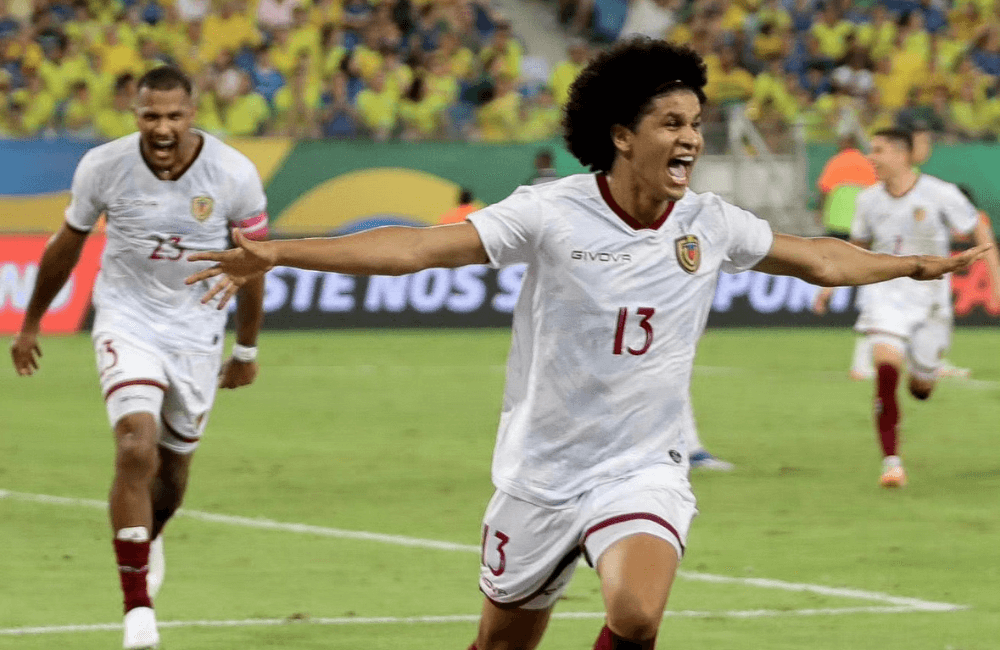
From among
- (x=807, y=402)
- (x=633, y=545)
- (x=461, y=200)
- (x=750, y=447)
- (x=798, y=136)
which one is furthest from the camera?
(x=798, y=136)

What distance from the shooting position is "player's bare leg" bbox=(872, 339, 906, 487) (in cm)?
1273

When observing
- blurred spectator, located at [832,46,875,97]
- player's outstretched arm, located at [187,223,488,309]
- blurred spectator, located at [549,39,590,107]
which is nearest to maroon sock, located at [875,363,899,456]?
player's outstretched arm, located at [187,223,488,309]

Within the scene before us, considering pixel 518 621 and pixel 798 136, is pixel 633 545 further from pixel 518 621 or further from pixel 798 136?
pixel 798 136

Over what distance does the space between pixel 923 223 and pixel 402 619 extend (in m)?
6.49

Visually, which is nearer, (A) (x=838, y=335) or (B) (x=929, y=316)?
(B) (x=929, y=316)

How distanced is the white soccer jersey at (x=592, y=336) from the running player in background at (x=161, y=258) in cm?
297

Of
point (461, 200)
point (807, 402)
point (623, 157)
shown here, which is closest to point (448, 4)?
point (461, 200)

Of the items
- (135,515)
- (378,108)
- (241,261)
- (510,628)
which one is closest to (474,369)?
(378,108)

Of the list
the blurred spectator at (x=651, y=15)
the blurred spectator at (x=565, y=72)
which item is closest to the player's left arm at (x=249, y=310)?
the blurred spectator at (x=565, y=72)

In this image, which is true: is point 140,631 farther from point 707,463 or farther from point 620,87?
point 707,463

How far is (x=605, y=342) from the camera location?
19.4 ft

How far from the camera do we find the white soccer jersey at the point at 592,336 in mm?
5871

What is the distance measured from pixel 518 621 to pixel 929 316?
315 inches

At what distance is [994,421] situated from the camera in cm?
1653
